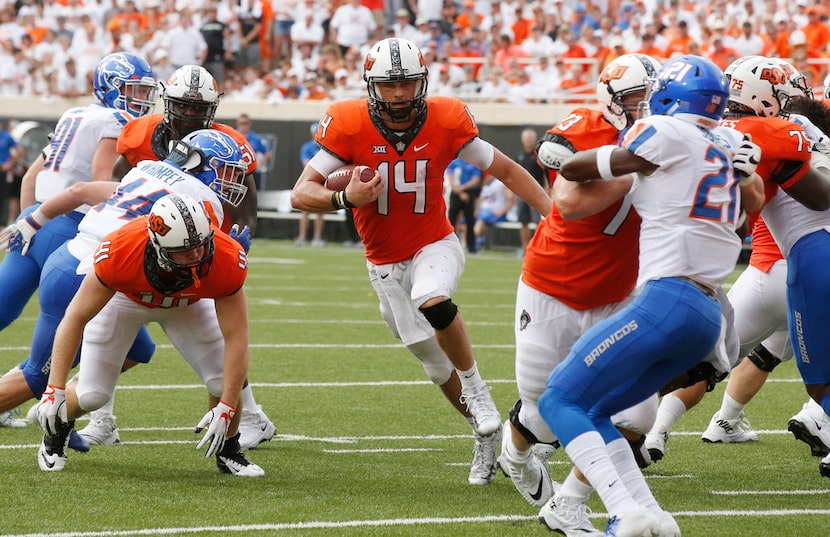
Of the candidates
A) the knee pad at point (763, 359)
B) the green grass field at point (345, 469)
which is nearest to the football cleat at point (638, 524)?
the green grass field at point (345, 469)

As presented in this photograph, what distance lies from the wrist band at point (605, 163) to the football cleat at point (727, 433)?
7.98 feet

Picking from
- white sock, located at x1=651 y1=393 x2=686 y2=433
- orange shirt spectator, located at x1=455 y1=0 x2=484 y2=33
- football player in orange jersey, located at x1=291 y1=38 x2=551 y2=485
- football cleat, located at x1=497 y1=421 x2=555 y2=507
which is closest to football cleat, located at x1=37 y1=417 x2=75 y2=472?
football player in orange jersey, located at x1=291 y1=38 x2=551 y2=485

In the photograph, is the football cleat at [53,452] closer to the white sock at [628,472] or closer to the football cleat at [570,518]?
the football cleat at [570,518]

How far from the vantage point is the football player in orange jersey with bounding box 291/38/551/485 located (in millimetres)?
5102

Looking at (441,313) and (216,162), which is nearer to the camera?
(441,313)

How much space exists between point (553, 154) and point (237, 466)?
6.39 ft

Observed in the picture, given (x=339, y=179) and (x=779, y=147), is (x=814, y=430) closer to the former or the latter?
(x=779, y=147)

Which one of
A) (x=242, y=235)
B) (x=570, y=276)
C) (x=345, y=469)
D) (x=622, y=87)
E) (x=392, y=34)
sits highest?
(x=622, y=87)

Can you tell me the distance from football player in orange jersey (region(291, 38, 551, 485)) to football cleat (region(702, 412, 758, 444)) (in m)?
1.31

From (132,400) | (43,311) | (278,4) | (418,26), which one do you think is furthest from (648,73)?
(278,4)

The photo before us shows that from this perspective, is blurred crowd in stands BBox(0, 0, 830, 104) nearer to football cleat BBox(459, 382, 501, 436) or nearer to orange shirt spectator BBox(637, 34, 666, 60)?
orange shirt spectator BBox(637, 34, 666, 60)

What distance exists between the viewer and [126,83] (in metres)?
6.43

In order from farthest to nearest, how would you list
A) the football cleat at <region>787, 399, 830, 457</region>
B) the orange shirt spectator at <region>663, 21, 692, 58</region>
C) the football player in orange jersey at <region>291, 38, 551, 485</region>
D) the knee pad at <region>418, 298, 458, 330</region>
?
the orange shirt spectator at <region>663, 21, 692, 58</region> → the football cleat at <region>787, 399, 830, 457</region> → the football player in orange jersey at <region>291, 38, 551, 485</region> → the knee pad at <region>418, 298, 458, 330</region>

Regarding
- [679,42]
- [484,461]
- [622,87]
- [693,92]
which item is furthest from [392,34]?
[693,92]
